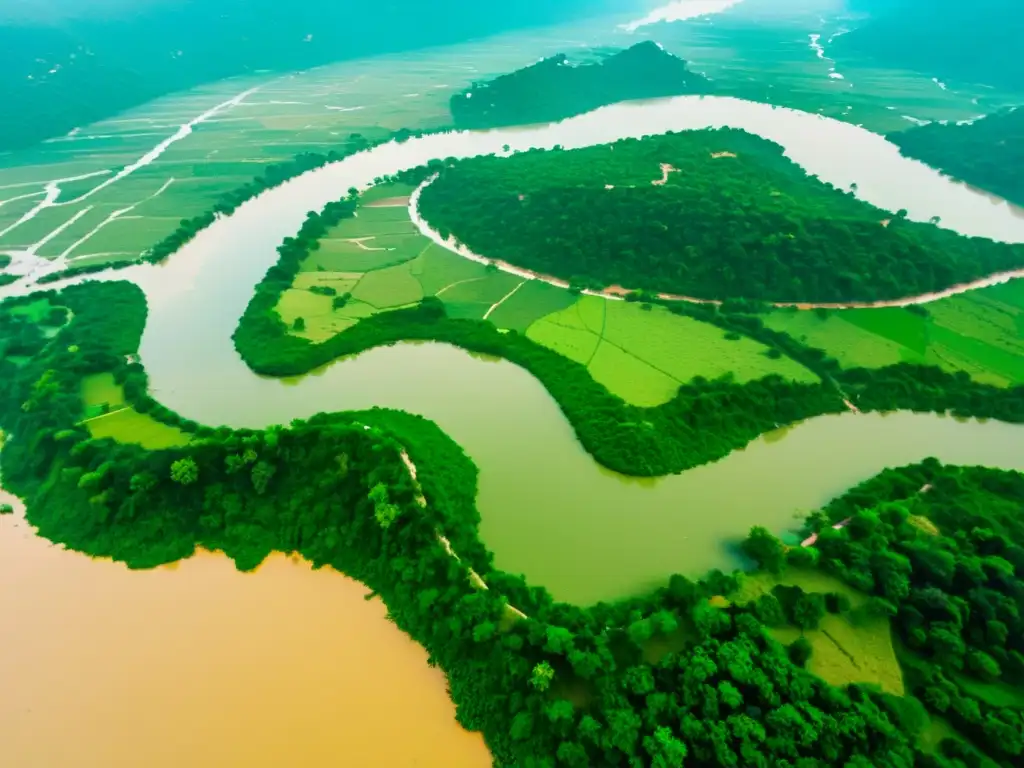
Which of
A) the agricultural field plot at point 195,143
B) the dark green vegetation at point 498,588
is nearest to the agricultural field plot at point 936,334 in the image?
the dark green vegetation at point 498,588

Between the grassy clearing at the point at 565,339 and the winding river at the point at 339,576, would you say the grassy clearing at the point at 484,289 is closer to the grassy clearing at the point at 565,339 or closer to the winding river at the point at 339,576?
the grassy clearing at the point at 565,339

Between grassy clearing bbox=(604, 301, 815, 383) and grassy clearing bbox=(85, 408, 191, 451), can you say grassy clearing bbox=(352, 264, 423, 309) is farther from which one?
grassy clearing bbox=(85, 408, 191, 451)

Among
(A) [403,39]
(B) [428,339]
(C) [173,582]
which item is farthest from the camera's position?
(A) [403,39]

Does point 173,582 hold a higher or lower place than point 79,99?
lower

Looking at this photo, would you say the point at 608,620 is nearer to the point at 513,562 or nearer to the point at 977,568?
the point at 513,562

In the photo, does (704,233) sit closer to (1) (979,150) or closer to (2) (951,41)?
(1) (979,150)

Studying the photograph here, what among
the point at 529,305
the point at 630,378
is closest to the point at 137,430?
the point at 529,305

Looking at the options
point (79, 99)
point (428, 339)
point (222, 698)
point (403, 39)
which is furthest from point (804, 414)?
point (403, 39)

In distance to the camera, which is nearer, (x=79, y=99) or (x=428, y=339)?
(x=428, y=339)
